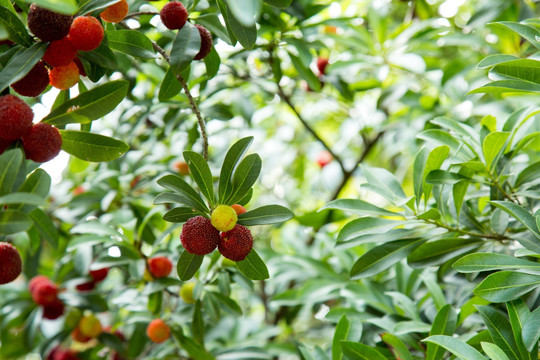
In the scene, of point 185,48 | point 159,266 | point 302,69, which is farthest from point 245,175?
point 302,69

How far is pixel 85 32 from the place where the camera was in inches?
31.2

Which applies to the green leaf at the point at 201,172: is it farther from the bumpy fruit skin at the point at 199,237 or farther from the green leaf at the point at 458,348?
the green leaf at the point at 458,348

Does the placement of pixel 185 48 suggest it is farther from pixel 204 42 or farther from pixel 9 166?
pixel 9 166

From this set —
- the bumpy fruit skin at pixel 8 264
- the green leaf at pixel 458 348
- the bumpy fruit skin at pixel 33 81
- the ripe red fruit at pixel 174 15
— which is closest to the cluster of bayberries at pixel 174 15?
the ripe red fruit at pixel 174 15

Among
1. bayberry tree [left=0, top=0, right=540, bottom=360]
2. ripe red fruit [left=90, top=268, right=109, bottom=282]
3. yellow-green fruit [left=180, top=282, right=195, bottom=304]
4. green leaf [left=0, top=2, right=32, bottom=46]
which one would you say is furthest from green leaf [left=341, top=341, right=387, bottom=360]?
ripe red fruit [left=90, top=268, right=109, bottom=282]

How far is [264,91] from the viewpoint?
1791mm

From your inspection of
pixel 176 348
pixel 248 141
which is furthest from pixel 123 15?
pixel 176 348

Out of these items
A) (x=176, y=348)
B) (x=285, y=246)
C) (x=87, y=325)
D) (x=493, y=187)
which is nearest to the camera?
(x=493, y=187)

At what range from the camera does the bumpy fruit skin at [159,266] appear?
4.53ft

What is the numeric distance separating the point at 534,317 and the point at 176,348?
998 mm

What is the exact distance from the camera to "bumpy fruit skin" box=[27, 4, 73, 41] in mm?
758

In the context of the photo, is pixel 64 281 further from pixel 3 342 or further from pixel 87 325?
pixel 3 342

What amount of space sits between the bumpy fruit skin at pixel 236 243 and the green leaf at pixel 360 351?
29cm

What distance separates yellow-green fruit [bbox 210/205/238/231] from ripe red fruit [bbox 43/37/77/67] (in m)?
0.34
